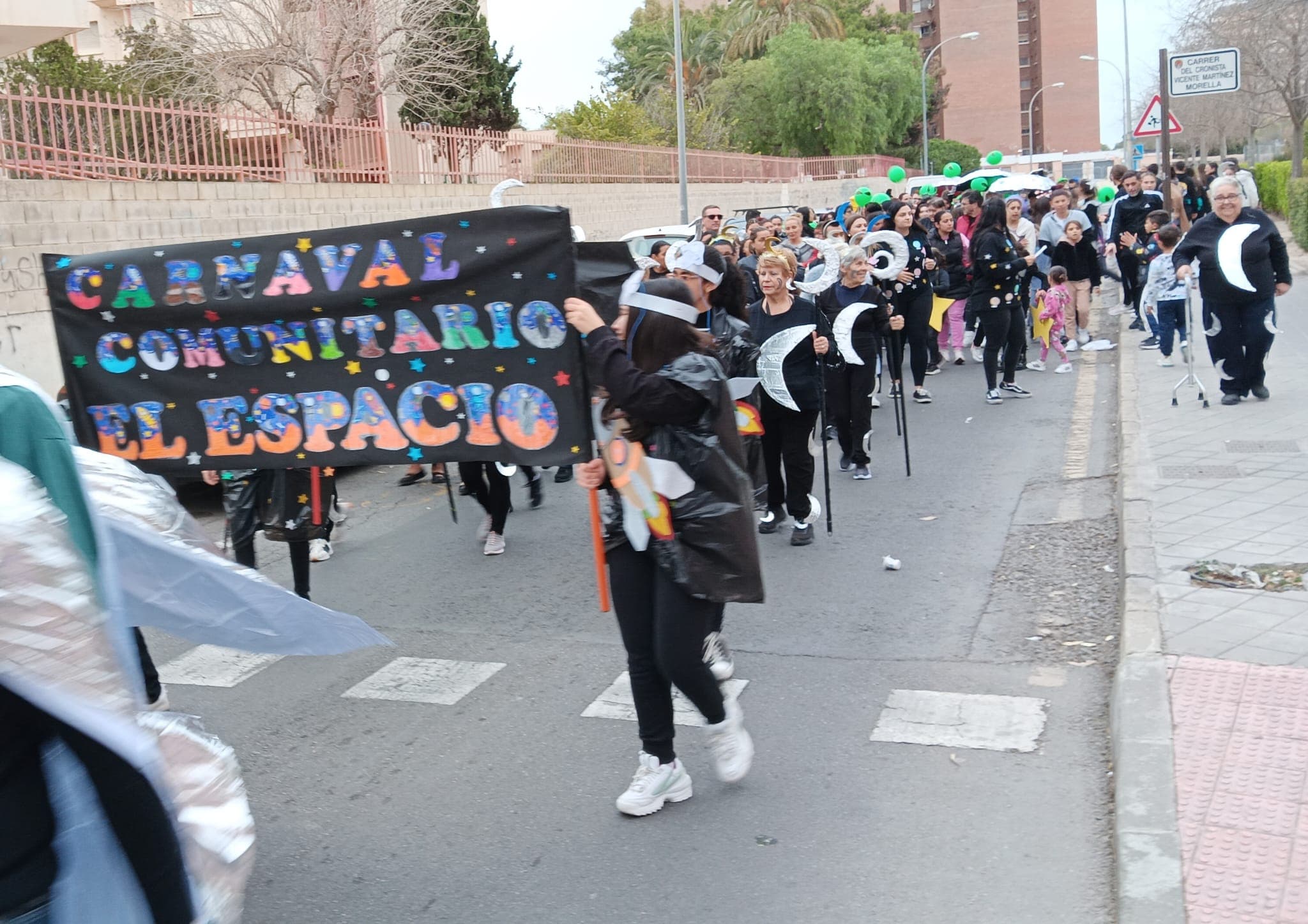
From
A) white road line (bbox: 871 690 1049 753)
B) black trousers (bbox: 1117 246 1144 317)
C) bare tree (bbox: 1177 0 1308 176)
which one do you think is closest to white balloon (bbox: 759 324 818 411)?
white road line (bbox: 871 690 1049 753)

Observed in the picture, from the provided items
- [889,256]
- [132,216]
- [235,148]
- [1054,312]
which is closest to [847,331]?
[889,256]

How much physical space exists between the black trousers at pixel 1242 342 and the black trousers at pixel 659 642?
25.2 ft

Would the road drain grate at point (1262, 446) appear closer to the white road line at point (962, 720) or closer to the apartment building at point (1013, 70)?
the white road line at point (962, 720)

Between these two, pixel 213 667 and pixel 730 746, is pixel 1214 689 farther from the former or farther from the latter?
pixel 213 667

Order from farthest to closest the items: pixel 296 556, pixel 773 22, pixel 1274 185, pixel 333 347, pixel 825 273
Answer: pixel 773 22 → pixel 1274 185 → pixel 825 273 → pixel 296 556 → pixel 333 347

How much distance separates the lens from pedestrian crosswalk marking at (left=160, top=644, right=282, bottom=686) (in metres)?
5.96

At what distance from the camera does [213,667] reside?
6.14 meters

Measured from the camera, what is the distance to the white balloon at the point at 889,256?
9773 mm

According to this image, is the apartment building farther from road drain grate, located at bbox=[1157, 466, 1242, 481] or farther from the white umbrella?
road drain grate, located at bbox=[1157, 466, 1242, 481]

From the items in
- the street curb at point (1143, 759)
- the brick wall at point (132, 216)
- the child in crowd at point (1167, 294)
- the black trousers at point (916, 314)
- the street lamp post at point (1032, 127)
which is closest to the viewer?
the street curb at point (1143, 759)

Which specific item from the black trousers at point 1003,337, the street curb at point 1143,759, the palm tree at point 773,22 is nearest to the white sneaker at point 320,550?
the street curb at point 1143,759

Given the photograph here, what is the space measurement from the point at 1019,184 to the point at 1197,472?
2060 centimetres

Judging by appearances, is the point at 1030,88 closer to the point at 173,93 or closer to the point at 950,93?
the point at 950,93

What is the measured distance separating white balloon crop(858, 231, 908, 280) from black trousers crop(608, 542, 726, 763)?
5.94m
